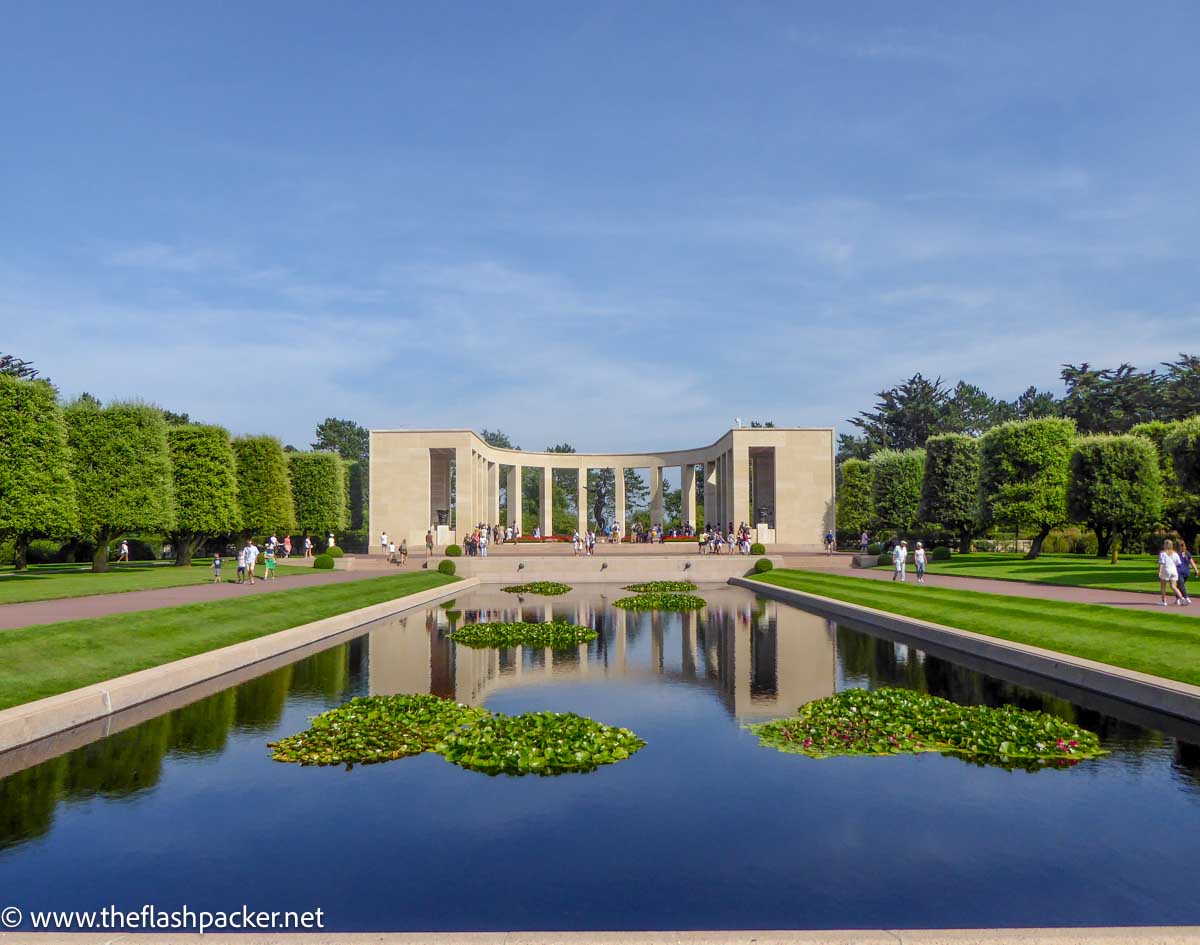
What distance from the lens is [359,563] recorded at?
57.2 m

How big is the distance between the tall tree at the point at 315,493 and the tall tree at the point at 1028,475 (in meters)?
51.5

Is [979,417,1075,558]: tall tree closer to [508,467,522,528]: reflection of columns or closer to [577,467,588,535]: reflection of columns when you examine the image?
[577,467,588,535]: reflection of columns

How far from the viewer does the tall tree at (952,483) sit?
62.2m

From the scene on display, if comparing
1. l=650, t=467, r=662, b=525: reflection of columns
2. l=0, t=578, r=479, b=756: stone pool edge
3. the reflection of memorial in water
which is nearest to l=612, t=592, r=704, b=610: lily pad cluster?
the reflection of memorial in water

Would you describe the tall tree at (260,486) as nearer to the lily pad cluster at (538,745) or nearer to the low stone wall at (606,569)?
the low stone wall at (606,569)

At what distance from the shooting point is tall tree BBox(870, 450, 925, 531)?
233 feet

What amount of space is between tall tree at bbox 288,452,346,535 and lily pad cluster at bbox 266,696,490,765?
200 feet

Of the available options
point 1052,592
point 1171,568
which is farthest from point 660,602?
point 1171,568

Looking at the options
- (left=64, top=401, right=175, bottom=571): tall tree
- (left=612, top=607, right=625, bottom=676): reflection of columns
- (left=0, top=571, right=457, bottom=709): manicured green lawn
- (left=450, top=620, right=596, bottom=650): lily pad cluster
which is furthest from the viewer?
(left=64, top=401, right=175, bottom=571): tall tree

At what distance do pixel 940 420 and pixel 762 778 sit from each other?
102m

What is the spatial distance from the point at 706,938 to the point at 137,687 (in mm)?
11700

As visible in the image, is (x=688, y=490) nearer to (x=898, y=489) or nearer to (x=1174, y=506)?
(x=898, y=489)

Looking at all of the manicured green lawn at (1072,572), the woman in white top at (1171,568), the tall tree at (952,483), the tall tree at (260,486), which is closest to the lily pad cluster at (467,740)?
the woman in white top at (1171,568)

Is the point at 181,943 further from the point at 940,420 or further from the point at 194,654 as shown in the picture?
the point at 940,420
